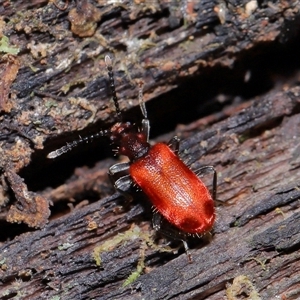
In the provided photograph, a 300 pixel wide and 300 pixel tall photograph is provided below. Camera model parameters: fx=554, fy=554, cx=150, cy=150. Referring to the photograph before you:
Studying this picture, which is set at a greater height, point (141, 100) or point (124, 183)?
point (141, 100)

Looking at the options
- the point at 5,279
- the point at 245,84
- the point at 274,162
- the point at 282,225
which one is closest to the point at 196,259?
the point at 282,225

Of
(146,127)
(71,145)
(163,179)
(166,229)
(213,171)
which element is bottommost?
(166,229)

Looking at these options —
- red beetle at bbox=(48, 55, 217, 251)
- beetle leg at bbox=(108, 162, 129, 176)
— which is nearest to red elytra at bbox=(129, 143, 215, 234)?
red beetle at bbox=(48, 55, 217, 251)

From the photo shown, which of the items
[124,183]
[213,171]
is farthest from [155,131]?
[213,171]

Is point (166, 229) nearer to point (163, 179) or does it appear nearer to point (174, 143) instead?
point (163, 179)

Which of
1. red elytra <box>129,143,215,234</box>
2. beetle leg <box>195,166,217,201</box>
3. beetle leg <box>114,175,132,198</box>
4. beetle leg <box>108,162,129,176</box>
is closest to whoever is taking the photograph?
red elytra <box>129,143,215,234</box>

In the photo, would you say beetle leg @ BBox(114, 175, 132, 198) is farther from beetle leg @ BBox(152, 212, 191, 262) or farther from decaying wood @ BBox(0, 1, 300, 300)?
beetle leg @ BBox(152, 212, 191, 262)

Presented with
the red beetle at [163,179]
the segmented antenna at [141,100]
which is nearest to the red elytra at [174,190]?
the red beetle at [163,179]

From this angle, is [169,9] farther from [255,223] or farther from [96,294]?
[96,294]
